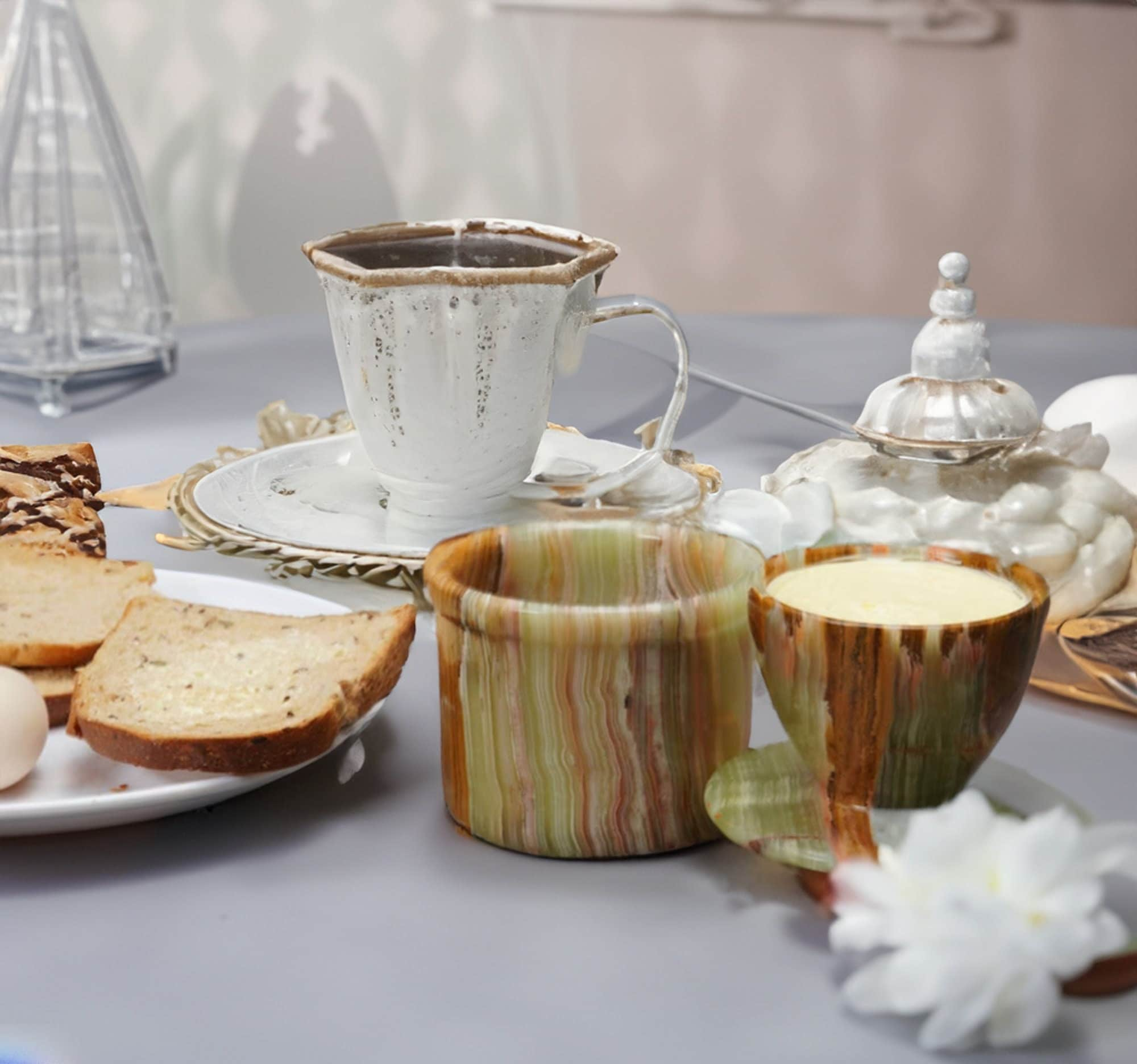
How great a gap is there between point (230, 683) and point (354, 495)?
201mm

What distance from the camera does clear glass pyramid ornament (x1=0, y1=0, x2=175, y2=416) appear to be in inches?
40.9

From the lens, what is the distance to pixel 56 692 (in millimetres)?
470

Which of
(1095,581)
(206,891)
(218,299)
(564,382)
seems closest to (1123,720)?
(1095,581)

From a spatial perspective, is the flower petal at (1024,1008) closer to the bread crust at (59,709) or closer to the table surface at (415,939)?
the table surface at (415,939)

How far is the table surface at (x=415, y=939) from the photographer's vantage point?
335 mm

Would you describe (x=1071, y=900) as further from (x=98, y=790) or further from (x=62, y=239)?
(x=62, y=239)

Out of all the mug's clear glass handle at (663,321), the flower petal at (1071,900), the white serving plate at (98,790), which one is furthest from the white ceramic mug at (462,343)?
the flower petal at (1071,900)

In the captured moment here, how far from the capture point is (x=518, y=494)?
0.64 metres

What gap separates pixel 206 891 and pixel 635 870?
0.37 ft

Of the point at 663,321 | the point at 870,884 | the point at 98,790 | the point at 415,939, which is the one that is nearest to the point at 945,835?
the point at 870,884

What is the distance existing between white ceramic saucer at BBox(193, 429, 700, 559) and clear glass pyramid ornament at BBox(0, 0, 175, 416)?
1.10 ft

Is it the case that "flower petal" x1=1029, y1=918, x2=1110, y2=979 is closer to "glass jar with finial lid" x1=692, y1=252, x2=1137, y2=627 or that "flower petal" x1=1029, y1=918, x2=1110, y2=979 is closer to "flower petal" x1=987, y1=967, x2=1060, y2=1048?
"flower petal" x1=987, y1=967, x2=1060, y2=1048

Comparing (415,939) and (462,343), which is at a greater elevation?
(462,343)

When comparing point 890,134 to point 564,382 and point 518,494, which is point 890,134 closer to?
point 564,382
